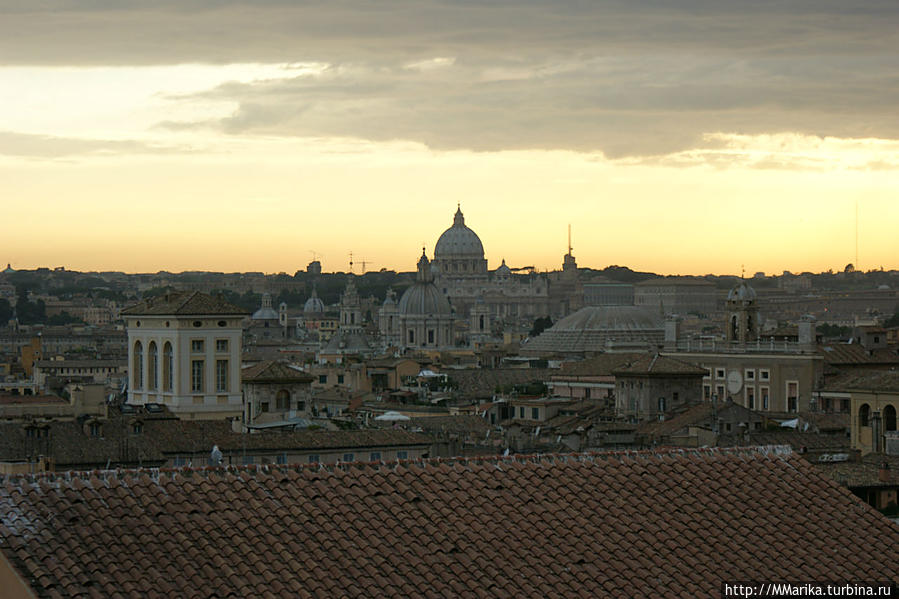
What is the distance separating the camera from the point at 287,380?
3806 centimetres

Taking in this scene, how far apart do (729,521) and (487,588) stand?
1.65m

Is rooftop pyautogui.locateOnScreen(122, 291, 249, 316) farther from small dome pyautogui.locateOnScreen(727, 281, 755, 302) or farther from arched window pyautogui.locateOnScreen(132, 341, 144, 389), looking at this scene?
small dome pyautogui.locateOnScreen(727, 281, 755, 302)

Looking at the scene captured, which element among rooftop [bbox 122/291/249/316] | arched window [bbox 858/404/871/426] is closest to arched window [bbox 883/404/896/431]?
arched window [bbox 858/404/871/426]

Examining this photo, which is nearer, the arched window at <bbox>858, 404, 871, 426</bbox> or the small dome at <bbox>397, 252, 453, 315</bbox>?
the arched window at <bbox>858, 404, 871, 426</bbox>

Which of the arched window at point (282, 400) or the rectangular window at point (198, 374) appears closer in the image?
the rectangular window at point (198, 374)

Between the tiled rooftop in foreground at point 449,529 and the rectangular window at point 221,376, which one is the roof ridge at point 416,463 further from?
the rectangular window at point 221,376

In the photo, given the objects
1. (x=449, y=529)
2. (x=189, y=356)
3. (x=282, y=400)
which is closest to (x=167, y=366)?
(x=189, y=356)

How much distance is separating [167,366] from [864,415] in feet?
48.7

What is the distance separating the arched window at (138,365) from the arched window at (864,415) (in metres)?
15.6

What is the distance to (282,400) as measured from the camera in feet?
125

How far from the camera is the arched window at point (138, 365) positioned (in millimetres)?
37094

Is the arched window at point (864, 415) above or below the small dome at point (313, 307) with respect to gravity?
above

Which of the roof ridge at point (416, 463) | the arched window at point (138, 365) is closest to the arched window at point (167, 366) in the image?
the arched window at point (138, 365)

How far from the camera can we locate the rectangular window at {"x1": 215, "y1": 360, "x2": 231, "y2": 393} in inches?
1427
